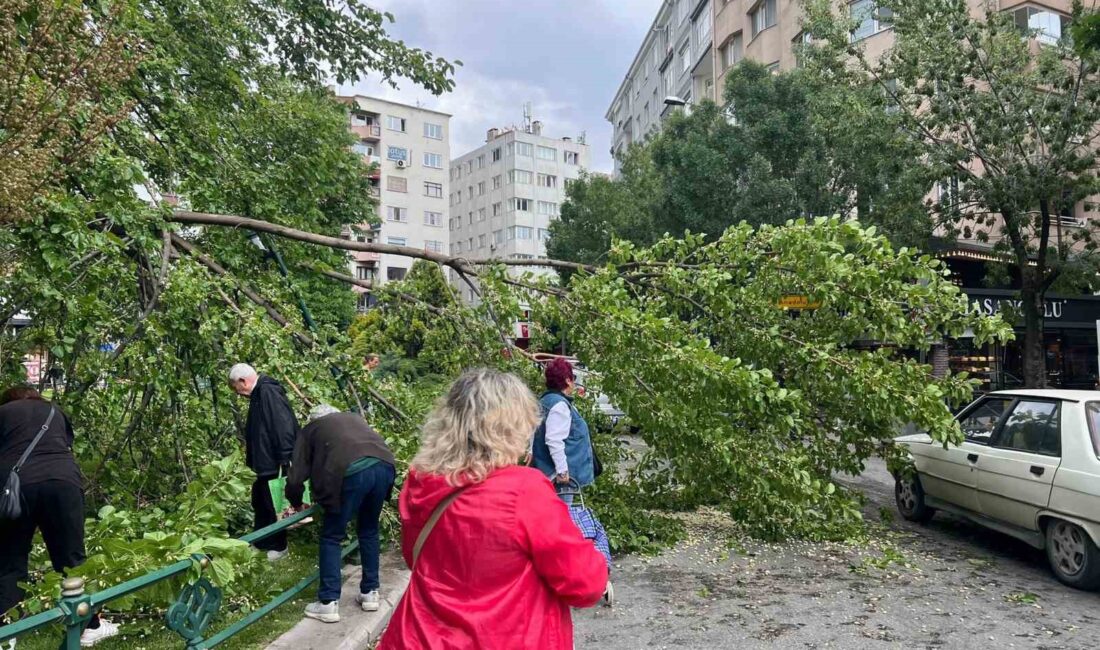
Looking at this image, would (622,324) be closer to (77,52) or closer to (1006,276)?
(77,52)

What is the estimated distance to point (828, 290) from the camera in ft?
24.3

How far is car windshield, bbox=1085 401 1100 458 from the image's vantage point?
21.0ft

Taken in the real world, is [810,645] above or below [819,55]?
below

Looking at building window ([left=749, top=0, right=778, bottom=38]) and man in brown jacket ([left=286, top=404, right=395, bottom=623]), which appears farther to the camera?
building window ([left=749, top=0, right=778, bottom=38])

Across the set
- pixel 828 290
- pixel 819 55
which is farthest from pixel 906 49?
pixel 828 290

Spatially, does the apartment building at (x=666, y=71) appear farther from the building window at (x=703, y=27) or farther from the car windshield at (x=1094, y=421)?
the car windshield at (x=1094, y=421)

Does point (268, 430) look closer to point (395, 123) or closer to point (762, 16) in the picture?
point (762, 16)

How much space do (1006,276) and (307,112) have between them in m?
15.6

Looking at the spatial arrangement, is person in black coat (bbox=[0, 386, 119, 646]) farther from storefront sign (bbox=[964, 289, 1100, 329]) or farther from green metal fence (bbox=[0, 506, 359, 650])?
storefront sign (bbox=[964, 289, 1100, 329])

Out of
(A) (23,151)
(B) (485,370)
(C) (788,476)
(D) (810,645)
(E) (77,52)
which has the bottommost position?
(D) (810,645)

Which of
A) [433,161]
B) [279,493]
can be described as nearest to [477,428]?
[279,493]

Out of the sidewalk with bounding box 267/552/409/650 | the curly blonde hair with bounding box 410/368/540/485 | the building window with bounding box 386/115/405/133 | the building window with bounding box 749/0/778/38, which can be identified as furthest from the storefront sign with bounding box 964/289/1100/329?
the building window with bounding box 386/115/405/133

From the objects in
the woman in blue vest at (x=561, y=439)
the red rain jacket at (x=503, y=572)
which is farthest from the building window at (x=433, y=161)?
the red rain jacket at (x=503, y=572)

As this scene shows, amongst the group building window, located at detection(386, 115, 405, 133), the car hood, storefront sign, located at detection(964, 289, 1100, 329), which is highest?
building window, located at detection(386, 115, 405, 133)
